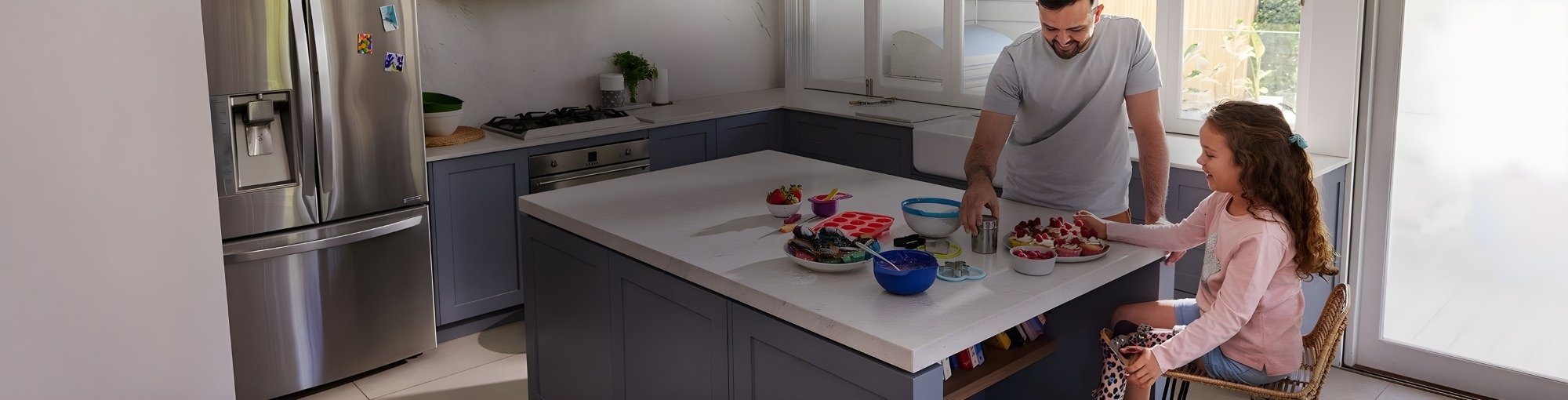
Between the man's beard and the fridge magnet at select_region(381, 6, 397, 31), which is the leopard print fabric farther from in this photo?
the fridge magnet at select_region(381, 6, 397, 31)

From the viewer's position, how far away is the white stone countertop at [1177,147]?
3.60m

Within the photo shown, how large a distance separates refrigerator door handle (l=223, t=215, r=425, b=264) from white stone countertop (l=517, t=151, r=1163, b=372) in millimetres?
935

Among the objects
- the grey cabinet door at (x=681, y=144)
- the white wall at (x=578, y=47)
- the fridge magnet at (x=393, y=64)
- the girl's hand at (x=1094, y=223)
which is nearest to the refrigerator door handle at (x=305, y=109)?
the fridge magnet at (x=393, y=64)

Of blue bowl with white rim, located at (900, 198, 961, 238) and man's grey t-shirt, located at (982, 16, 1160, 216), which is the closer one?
blue bowl with white rim, located at (900, 198, 961, 238)

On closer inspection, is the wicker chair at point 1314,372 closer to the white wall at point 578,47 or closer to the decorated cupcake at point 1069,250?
the decorated cupcake at point 1069,250

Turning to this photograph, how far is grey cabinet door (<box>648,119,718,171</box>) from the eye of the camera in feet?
15.3

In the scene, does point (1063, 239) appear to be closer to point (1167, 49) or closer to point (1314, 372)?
point (1314, 372)

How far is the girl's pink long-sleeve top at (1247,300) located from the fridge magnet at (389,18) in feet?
8.42

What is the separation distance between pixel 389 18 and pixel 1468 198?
351 centimetres

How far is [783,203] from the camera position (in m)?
2.71

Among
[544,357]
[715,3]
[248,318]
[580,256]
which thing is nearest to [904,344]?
[580,256]

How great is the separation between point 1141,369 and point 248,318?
272 cm

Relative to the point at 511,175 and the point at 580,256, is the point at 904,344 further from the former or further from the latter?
the point at 511,175

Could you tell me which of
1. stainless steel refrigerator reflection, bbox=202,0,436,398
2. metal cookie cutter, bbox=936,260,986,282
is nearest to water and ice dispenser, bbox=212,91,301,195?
stainless steel refrigerator reflection, bbox=202,0,436,398
